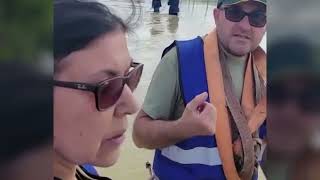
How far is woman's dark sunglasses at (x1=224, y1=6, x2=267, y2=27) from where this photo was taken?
3.36 feet

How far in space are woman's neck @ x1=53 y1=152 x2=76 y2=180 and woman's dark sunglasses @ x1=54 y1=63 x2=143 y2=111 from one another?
103 mm

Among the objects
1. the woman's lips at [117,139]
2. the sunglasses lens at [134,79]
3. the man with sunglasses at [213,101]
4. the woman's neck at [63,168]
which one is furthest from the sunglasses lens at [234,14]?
the woman's neck at [63,168]

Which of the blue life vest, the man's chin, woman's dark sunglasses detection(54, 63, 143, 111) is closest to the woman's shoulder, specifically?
woman's dark sunglasses detection(54, 63, 143, 111)

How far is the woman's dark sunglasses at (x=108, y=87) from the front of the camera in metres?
0.83

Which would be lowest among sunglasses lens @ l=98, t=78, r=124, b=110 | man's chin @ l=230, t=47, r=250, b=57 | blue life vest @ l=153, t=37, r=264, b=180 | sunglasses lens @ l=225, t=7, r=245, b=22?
blue life vest @ l=153, t=37, r=264, b=180

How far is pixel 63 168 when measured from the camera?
837 mm

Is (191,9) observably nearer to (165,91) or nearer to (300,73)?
(165,91)

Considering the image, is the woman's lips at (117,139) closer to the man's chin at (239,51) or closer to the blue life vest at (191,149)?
the blue life vest at (191,149)

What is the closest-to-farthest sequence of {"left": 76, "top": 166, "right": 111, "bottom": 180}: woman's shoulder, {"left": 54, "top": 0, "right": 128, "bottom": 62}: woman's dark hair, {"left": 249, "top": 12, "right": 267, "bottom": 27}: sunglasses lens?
{"left": 54, "top": 0, "right": 128, "bottom": 62}: woman's dark hair, {"left": 76, "top": 166, "right": 111, "bottom": 180}: woman's shoulder, {"left": 249, "top": 12, "right": 267, "bottom": 27}: sunglasses lens

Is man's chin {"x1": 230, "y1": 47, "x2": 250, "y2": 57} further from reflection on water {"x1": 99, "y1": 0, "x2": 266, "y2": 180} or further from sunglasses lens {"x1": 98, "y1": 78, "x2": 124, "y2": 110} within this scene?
sunglasses lens {"x1": 98, "y1": 78, "x2": 124, "y2": 110}

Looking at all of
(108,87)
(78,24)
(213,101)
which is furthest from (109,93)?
(213,101)

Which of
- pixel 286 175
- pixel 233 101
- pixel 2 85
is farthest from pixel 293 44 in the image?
pixel 2 85

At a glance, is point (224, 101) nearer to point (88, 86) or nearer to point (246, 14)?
point (246, 14)

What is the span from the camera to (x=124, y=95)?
904 millimetres
